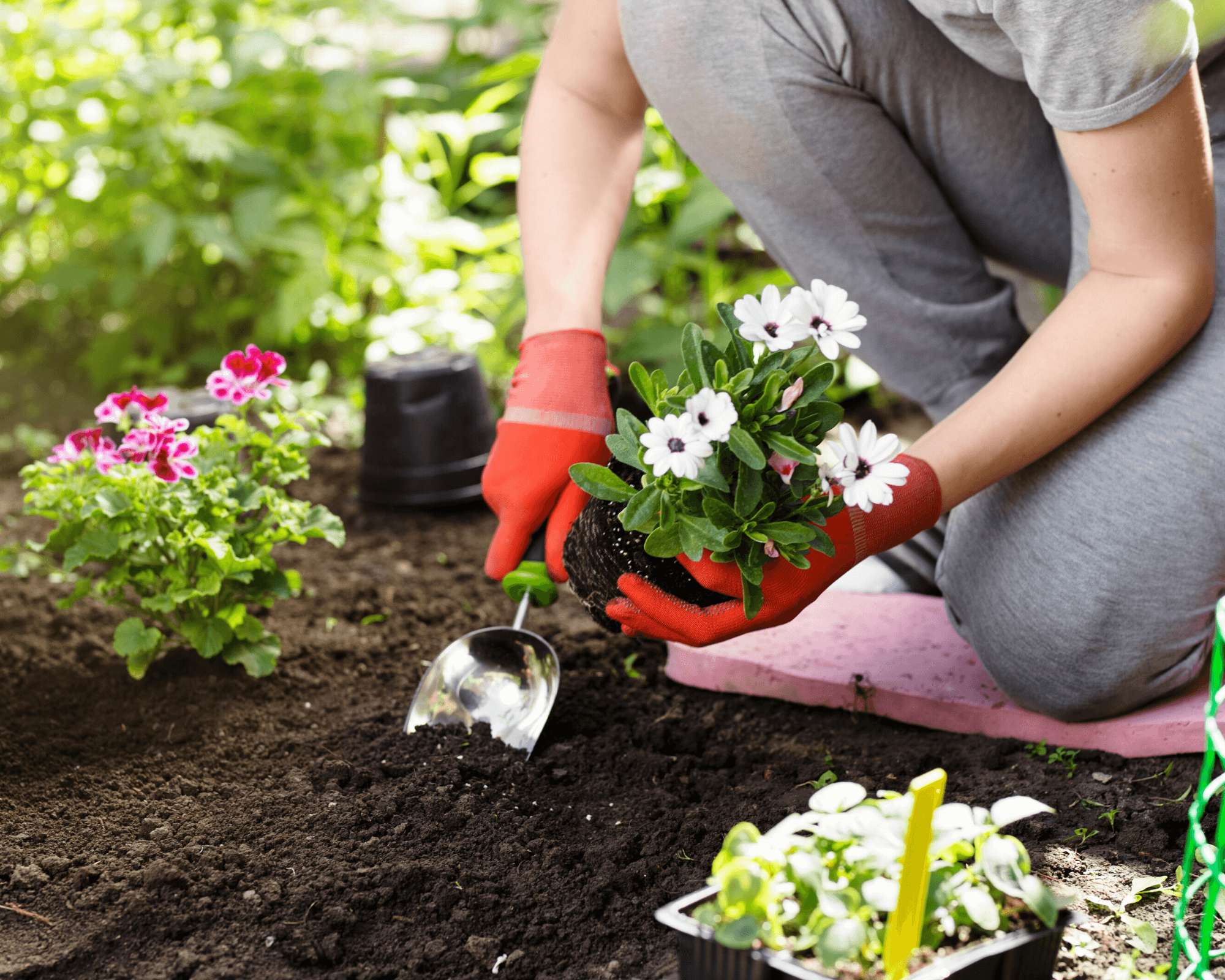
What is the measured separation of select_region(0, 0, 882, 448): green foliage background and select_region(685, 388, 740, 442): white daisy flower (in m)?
1.42

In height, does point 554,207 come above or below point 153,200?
above

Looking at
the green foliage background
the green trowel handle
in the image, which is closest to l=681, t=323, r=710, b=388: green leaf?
the green trowel handle

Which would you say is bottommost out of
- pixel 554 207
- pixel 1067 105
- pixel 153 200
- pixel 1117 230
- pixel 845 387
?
pixel 845 387

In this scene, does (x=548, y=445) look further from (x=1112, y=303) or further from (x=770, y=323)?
(x=1112, y=303)

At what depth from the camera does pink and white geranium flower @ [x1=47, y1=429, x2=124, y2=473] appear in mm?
1284

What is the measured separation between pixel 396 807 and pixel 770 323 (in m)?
0.71

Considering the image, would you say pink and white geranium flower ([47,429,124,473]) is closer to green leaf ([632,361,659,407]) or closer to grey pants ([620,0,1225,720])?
green leaf ([632,361,659,407])

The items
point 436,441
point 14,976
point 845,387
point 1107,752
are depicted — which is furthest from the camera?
point 845,387

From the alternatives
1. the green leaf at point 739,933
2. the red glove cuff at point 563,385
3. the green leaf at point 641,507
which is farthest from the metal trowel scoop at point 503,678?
the green leaf at point 739,933

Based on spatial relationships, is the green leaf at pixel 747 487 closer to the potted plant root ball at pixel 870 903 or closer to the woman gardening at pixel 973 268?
the woman gardening at pixel 973 268

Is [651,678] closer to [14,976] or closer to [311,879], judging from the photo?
[311,879]

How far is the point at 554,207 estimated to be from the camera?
1.51 meters

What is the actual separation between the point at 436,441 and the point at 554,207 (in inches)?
28.6

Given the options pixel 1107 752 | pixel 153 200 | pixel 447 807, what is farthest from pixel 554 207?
pixel 153 200
